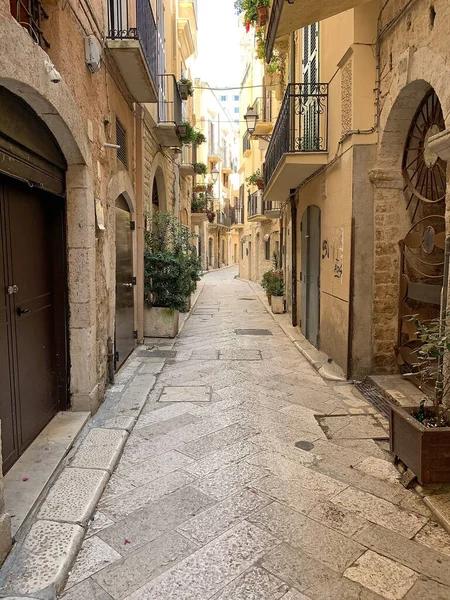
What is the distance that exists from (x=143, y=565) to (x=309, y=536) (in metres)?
0.96

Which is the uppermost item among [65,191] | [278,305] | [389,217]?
[65,191]

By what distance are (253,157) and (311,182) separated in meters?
15.8

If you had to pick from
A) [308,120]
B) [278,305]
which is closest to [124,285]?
[308,120]

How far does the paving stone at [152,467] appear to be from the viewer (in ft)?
10.8

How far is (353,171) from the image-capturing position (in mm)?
5449

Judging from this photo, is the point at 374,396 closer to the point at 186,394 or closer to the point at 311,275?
the point at 186,394

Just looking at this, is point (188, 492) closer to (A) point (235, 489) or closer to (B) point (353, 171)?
(A) point (235, 489)

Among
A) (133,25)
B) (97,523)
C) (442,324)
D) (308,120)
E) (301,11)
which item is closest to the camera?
(97,523)

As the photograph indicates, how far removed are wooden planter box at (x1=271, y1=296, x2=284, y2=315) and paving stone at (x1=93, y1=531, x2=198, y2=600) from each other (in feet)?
Result: 31.7

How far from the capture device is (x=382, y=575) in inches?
89.0

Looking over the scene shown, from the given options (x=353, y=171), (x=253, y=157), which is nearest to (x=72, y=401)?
(x=353, y=171)

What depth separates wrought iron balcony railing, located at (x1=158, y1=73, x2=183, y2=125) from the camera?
9.65 m

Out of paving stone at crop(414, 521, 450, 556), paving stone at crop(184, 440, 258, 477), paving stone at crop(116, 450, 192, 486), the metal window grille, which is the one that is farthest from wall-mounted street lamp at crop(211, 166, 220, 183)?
paving stone at crop(414, 521, 450, 556)

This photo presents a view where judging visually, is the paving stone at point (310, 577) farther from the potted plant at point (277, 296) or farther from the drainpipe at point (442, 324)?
the potted plant at point (277, 296)
